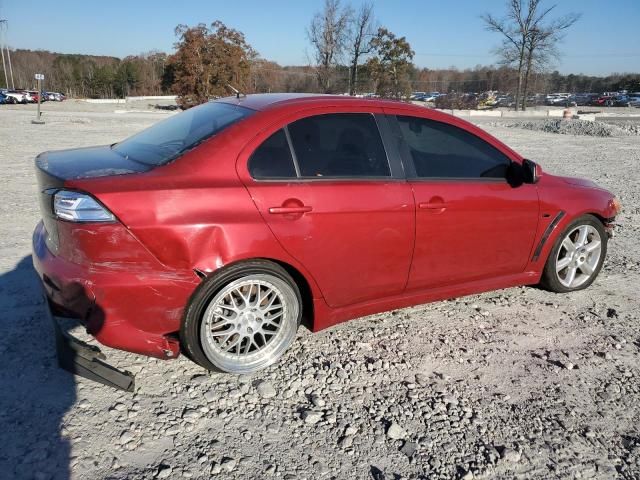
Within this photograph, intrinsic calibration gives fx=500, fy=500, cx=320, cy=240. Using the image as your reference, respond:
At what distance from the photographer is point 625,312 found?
4141 mm

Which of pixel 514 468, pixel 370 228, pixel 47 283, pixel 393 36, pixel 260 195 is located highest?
pixel 393 36

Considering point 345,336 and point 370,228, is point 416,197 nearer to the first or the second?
point 370,228

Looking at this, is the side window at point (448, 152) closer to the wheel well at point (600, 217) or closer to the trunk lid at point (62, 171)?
the wheel well at point (600, 217)

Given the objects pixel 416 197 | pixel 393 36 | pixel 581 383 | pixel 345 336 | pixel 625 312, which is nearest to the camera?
pixel 581 383

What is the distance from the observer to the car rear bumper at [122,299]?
2.70 metres

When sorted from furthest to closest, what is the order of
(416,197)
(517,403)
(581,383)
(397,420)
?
(416,197) < (581,383) < (517,403) < (397,420)

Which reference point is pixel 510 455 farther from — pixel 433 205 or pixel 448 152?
pixel 448 152

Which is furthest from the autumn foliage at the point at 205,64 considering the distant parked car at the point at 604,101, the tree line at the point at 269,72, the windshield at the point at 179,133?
the distant parked car at the point at 604,101

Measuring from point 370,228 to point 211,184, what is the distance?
108 centimetres

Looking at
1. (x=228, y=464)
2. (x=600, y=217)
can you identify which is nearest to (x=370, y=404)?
(x=228, y=464)

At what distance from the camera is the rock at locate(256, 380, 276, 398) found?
2955 mm

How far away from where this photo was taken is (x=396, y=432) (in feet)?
8.70

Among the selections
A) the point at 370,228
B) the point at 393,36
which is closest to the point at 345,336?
the point at 370,228

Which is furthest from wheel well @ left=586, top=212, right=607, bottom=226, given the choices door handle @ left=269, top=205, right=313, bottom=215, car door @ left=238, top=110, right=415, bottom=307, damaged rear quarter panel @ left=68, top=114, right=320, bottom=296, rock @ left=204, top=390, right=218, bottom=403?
rock @ left=204, top=390, right=218, bottom=403
